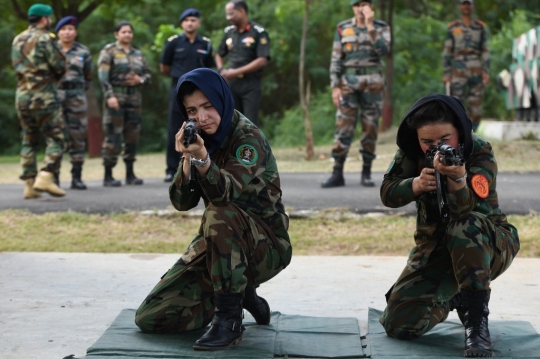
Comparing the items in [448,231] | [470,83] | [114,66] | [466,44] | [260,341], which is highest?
[466,44]

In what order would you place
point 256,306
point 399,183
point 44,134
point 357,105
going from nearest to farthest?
1. point 399,183
2. point 256,306
3. point 44,134
4. point 357,105

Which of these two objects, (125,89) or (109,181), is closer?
(125,89)

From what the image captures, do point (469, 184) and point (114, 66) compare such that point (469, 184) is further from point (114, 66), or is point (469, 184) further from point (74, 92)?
point (74, 92)

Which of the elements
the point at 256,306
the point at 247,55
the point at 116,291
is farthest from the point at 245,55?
the point at 256,306

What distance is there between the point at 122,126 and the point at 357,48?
2832 millimetres

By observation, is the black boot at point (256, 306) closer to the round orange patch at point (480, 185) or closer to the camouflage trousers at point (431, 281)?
the camouflage trousers at point (431, 281)

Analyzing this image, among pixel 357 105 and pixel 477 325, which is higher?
pixel 357 105

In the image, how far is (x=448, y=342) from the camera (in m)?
3.73

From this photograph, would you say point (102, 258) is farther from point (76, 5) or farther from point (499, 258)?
point (76, 5)

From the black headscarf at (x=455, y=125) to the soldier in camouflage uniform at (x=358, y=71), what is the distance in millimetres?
5355

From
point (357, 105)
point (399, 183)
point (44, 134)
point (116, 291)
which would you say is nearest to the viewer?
point (399, 183)

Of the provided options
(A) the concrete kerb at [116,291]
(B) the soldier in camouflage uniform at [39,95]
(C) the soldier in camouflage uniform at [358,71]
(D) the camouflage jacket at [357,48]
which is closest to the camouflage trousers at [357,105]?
(C) the soldier in camouflage uniform at [358,71]

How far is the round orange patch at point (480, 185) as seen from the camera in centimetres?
357

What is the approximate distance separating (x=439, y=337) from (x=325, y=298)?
0.94 m
